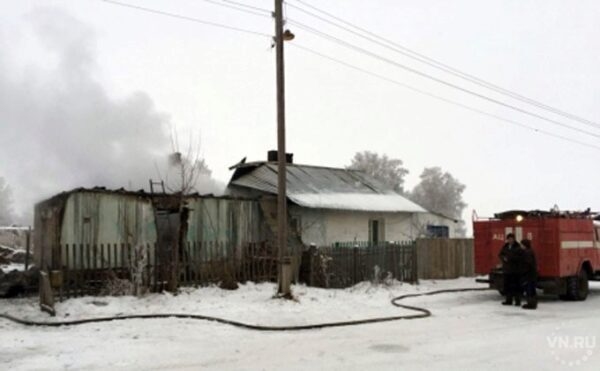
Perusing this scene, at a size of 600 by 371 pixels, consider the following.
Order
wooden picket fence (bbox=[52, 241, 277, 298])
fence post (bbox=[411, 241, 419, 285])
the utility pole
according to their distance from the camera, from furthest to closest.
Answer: fence post (bbox=[411, 241, 419, 285])
the utility pole
wooden picket fence (bbox=[52, 241, 277, 298])

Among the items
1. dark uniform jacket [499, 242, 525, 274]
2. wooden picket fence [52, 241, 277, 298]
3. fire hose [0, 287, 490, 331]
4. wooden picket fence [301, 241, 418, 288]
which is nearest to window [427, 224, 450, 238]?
wooden picket fence [301, 241, 418, 288]

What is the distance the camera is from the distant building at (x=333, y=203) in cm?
2370

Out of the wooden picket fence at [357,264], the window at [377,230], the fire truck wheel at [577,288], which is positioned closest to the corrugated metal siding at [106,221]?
the wooden picket fence at [357,264]

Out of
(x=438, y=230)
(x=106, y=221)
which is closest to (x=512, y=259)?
(x=106, y=221)

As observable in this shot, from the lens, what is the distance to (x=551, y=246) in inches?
624

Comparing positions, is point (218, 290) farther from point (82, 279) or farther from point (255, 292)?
point (82, 279)

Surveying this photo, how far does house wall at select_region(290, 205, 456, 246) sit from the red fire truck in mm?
5977

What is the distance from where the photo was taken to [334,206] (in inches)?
926

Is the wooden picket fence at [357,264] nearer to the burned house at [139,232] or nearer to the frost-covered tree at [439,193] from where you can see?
the burned house at [139,232]

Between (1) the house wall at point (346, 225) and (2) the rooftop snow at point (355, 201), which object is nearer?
(2) the rooftop snow at point (355, 201)

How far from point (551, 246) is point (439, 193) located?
64.5 meters

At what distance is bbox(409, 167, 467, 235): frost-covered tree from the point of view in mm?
78188

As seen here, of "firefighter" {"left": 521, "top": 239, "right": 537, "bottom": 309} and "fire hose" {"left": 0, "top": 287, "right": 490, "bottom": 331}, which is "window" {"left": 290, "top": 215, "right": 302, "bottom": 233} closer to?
"firefighter" {"left": 521, "top": 239, "right": 537, "bottom": 309}

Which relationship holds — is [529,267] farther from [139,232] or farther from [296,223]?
[139,232]
